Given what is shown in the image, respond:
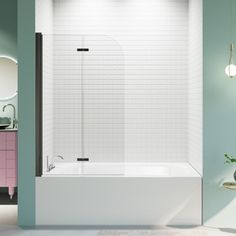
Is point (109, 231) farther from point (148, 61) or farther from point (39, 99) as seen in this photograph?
point (148, 61)

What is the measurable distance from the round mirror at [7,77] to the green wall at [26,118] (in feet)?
6.08

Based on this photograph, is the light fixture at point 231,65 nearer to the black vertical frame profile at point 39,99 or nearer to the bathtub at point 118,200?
the bathtub at point 118,200

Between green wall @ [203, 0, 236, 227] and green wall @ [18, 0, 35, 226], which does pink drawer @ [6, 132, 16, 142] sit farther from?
green wall @ [203, 0, 236, 227]

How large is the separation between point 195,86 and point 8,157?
8.29 ft

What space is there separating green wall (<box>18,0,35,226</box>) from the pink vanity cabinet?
1.11m

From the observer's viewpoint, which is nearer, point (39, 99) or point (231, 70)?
point (231, 70)

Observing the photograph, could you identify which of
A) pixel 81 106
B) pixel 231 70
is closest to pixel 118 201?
pixel 81 106

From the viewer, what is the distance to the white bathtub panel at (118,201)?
212 inches

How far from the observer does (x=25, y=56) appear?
17.9 feet

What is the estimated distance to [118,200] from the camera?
5.41 meters

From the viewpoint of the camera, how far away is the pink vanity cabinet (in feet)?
21.3

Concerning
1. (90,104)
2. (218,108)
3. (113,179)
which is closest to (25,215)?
(113,179)

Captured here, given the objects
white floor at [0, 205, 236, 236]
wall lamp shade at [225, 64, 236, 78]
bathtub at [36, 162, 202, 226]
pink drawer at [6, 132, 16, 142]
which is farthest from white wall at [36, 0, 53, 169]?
wall lamp shade at [225, 64, 236, 78]

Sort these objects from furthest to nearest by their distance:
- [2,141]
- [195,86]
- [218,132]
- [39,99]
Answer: [2,141], [195,86], [39,99], [218,132]
